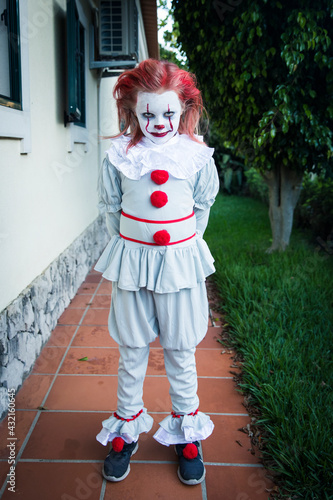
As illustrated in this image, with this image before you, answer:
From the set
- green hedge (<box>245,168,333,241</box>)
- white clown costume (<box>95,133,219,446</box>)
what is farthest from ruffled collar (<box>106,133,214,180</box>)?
green hedge (<box>245,168,333,241</box>)

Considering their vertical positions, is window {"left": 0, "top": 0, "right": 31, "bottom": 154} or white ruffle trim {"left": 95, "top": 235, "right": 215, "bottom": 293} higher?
window {"left": 0, "top": 0, "right": 31, "bottom": 154}

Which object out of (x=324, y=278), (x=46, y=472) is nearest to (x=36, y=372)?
(x=46, y=472)

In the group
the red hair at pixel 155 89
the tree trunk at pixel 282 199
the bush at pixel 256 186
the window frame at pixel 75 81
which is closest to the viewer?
the red hair at pixel 155 89

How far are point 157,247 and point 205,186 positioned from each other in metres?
0.36

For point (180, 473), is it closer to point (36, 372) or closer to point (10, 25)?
point (36, 372)

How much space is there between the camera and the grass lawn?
1877 mm

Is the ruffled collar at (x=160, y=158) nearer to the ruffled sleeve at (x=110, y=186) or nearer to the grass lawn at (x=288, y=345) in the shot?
the ruffled sleeve at (x=110, y=186)

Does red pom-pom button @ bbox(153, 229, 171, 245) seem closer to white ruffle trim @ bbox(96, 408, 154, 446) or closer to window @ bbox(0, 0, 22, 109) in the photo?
white ruffle trim @ bbox(96, 408, 154, 446)

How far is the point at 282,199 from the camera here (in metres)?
5.19

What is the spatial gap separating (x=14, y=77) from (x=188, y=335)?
1.78 metres

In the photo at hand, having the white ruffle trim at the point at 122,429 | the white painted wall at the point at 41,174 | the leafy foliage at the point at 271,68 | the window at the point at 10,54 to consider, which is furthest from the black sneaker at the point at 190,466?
the leafy foliage at the point at 271,68

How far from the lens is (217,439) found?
7.04 ft

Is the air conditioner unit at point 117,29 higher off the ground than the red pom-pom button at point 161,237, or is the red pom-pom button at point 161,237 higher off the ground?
the air conditioner unit at point 117,29

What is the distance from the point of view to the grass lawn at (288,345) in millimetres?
1877
